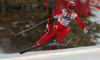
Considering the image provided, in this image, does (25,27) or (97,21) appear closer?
(25,27)

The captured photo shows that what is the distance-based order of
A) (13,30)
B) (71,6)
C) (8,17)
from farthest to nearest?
1. (8,17)
2. (13,30)
3. (71,6)

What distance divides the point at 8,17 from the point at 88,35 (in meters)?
2.82

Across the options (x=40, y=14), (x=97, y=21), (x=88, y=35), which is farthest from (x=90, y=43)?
(x=40, y=14)

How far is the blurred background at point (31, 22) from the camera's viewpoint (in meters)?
3.40

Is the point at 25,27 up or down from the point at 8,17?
down

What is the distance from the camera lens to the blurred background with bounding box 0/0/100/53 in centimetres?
340

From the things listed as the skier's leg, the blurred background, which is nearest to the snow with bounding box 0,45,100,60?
the skier's leg

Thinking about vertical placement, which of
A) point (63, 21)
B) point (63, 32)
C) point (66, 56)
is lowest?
point (66, 56)

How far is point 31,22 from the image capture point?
383 centimetres

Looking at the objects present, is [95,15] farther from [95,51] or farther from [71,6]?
[95,51]

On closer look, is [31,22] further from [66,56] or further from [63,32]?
[66,56]

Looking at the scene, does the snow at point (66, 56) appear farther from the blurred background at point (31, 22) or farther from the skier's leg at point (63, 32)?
the blurred background at point (31, 22)

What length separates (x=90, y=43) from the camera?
3.62 metres

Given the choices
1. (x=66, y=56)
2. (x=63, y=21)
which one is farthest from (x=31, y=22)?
(x=66, y=56)
